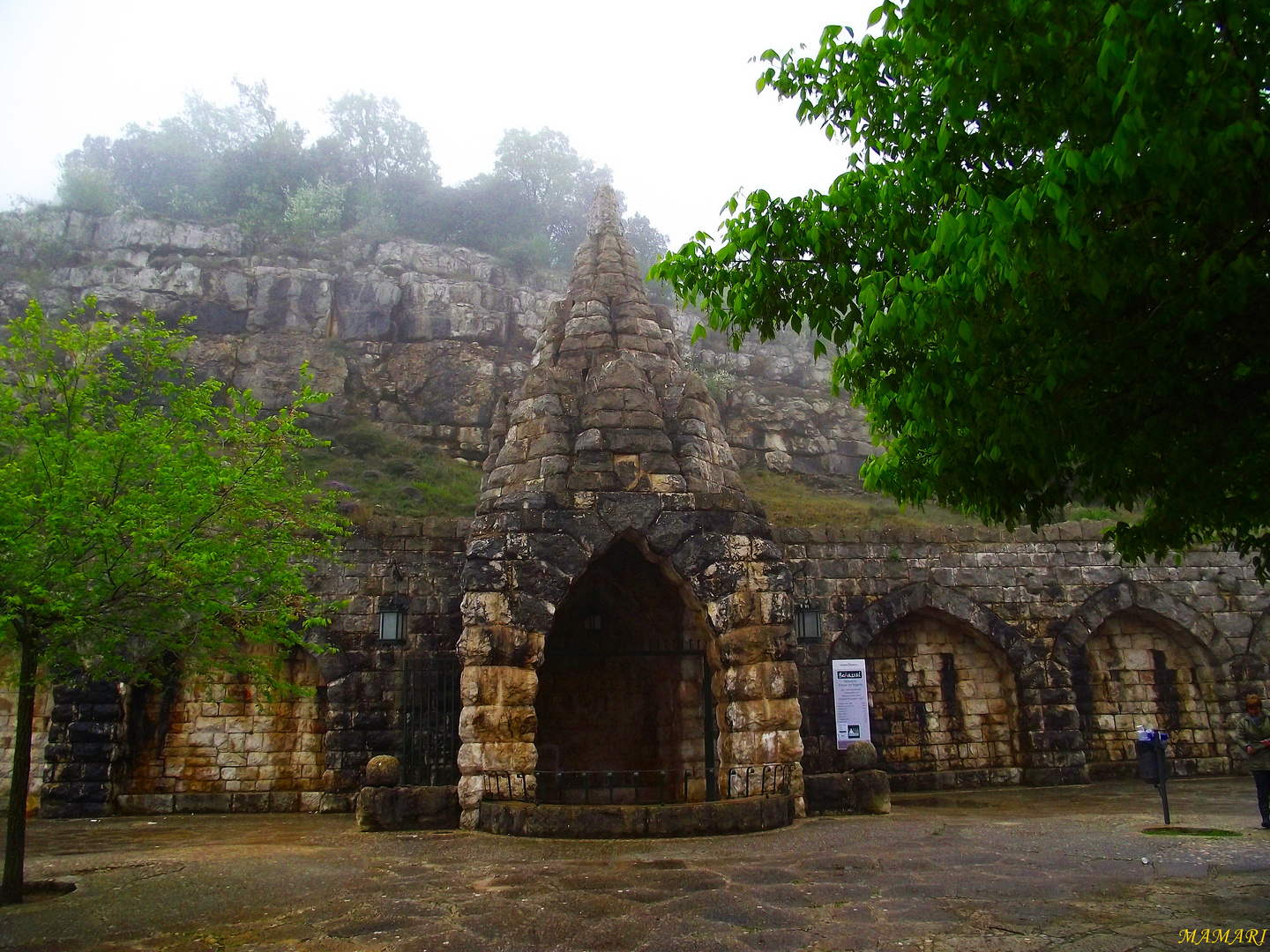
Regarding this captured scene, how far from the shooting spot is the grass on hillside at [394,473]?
69.4ft

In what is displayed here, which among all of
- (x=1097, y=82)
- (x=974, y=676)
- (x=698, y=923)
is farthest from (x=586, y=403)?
(x=974, y=676)

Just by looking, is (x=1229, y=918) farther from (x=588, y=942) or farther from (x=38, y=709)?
(x=38, y=709)

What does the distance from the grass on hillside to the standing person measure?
14.3 m

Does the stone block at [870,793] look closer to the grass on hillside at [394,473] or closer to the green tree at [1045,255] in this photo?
the green tree at [1045,255]

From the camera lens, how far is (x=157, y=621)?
6.51 metres

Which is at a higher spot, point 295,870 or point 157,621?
point 157,621

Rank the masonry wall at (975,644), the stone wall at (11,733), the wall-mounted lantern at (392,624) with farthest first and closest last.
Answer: the stone wall at (11,733)
the masonry wall at (975,644)
the wall-mounted lantern at (392,624)

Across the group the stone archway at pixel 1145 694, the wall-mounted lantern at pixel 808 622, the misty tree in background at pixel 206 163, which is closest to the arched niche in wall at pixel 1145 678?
the stone archway at pixel 1145 694

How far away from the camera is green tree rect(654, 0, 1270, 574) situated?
3352mm

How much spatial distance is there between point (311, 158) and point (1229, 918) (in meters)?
45.4

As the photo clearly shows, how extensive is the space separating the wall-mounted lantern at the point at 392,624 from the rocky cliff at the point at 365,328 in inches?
626

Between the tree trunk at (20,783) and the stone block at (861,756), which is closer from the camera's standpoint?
the tree trunk at (20,783)

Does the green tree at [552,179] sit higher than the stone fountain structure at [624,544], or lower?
higher

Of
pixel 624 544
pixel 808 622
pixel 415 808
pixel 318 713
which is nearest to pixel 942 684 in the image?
pixel 808 622
